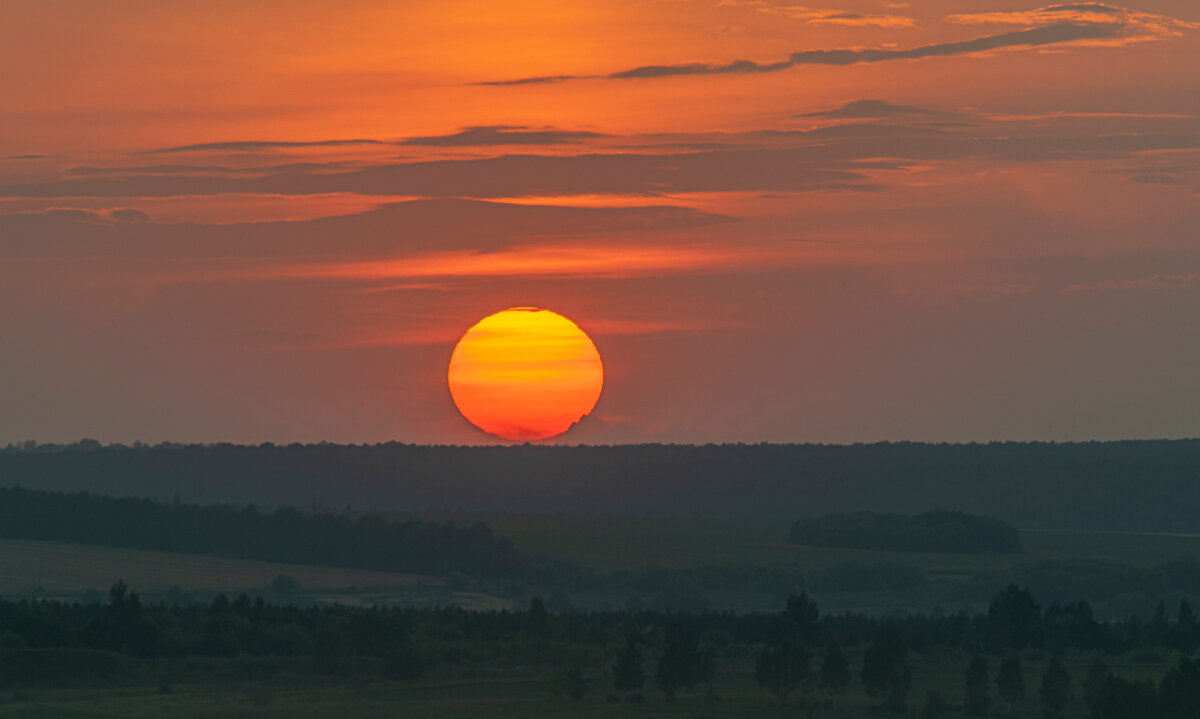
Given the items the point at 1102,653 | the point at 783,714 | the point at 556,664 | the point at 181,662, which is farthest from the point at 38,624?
the point at 1102,653

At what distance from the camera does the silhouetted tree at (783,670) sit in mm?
88188

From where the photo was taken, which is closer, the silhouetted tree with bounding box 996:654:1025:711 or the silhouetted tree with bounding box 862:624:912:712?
the silhouetted tree with bounding box 862:624:912:712

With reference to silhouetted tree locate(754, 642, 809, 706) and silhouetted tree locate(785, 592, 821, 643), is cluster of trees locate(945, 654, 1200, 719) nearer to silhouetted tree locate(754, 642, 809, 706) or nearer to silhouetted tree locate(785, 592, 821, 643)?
silhouetted tree locate(754, 642, 809, 706)

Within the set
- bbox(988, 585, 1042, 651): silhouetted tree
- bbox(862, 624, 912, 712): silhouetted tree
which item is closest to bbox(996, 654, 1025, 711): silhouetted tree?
bbox(862, 624, 912, 712): silhouetted tree

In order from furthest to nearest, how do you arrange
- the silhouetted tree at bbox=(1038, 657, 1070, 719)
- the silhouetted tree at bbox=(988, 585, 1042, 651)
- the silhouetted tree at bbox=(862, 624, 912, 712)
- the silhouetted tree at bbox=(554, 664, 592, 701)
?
the silhouetted tree at bbox=(988, 585, 1042, 651), the silhouetted tree at bbox=(554, 664, 592, 701), the silhouetted tree at bbox=(862, 624, 912, 712), the silhouetted tree at bbox=(1038, 657, 1070, 719)

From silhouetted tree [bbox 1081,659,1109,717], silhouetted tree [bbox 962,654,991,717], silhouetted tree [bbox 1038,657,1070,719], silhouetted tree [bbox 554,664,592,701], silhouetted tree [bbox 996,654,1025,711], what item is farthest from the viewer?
silhouetted tree [bbox 554,664,592,701]

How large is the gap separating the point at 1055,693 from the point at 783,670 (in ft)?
42.9

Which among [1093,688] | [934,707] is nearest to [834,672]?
[934,707]

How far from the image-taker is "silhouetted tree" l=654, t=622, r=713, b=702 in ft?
293

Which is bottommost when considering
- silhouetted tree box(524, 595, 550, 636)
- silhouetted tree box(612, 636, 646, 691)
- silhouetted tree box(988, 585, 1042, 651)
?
silhouetted tree box(612, 636, 646, 691)

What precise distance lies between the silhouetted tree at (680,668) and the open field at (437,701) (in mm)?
763

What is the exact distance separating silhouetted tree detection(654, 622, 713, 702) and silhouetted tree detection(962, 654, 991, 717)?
42.3 ft

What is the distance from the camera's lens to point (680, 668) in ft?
296

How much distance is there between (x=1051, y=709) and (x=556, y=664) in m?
35.1
